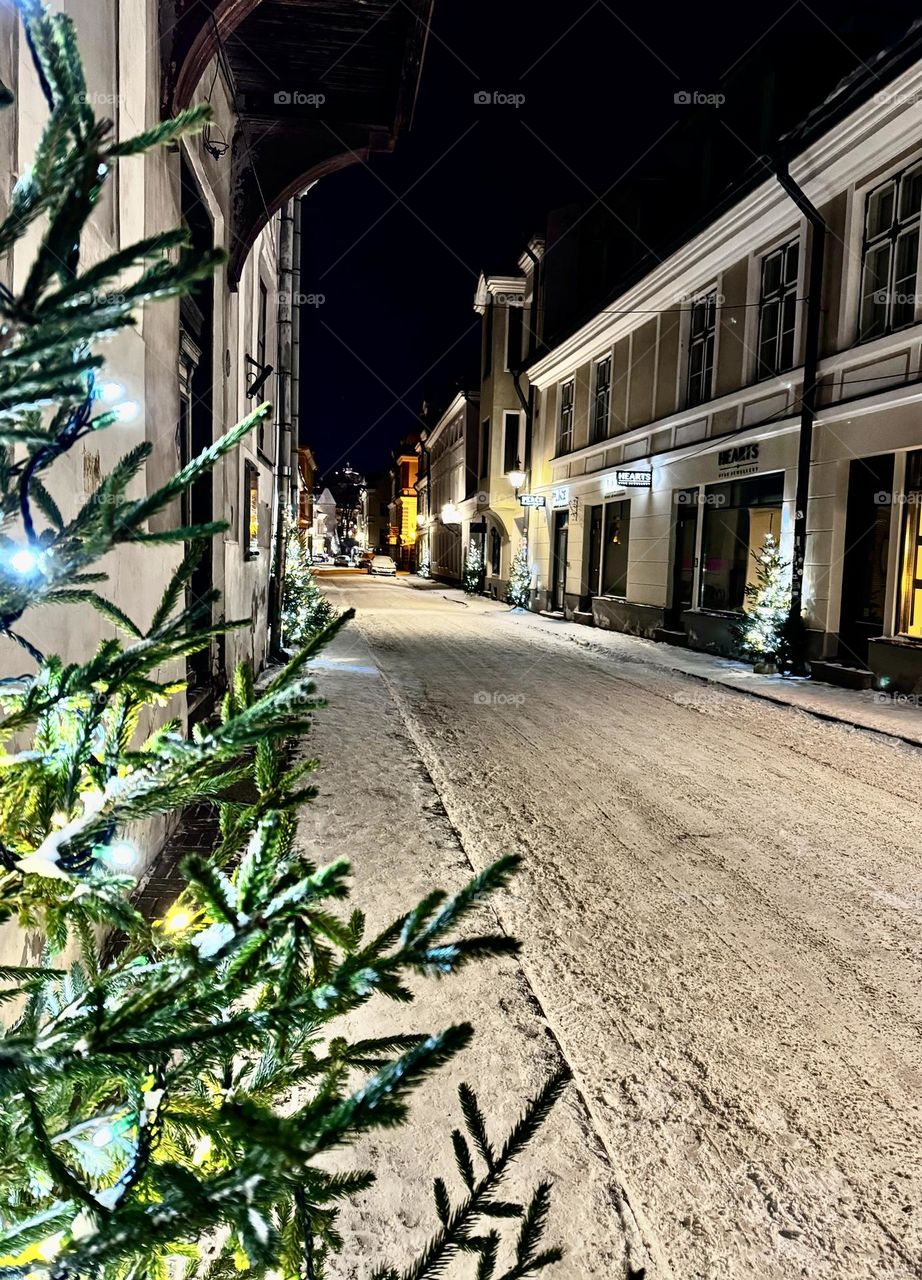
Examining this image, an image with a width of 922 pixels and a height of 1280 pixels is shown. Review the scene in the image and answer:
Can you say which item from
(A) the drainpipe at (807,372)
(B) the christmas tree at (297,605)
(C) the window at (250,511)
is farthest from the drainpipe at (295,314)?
(A) the drainpipe at (807,372)

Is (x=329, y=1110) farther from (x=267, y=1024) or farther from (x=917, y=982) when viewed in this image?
(x=917, y=982)

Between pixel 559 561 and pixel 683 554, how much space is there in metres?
9.00

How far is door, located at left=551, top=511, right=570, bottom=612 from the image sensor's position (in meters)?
25.8

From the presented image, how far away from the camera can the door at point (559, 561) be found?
84.6ft

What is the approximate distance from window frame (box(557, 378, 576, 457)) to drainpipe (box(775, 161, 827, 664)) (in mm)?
12430

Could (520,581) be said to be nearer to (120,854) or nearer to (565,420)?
(565,420)

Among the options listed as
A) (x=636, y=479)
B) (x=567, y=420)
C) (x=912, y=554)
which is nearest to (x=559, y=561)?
(x=567, y=420)

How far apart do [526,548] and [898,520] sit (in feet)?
61.1

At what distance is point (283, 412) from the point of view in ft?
40.5

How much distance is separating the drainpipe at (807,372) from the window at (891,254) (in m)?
0.80

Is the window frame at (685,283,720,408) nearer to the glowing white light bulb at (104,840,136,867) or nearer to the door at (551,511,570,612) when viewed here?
the door at (551,511,570,612)

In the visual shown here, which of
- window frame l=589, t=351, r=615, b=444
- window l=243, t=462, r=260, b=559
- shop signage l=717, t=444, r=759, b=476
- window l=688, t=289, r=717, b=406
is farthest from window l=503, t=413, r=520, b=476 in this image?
window l=243, t=462, r=260, b=559

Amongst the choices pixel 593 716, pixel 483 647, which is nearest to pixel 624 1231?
pixel 593 716

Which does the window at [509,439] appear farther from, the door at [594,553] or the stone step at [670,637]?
the stone step at [670,637]
